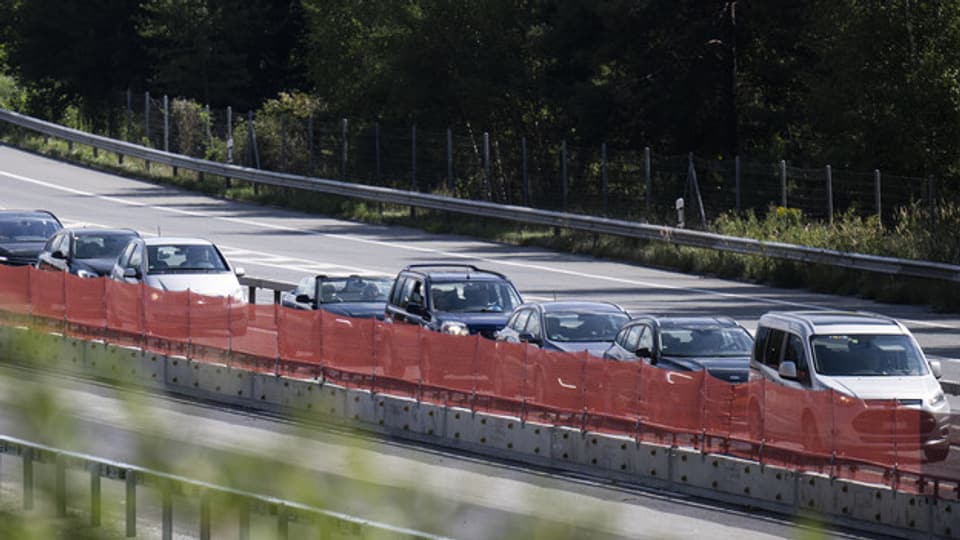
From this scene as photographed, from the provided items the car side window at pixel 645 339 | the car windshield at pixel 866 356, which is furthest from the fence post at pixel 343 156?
the car windshield at pixel 866 356

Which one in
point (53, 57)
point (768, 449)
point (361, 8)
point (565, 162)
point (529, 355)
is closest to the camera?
point (768, 449)

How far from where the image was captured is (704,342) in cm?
2211

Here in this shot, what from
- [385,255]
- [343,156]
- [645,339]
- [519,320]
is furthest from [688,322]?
[343,156]

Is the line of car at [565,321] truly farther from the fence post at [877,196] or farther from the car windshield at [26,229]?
the fence post at [877,196]

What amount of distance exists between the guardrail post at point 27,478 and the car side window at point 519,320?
21.5m

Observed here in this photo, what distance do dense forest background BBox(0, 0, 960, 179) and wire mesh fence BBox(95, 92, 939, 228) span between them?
1.54 meters

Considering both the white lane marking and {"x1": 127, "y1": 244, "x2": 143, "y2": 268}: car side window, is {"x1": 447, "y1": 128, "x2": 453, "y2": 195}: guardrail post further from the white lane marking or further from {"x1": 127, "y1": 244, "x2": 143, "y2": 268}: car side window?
{"x1": 127, "y1": 244, "x2": 143, "y2": 268}: car side window

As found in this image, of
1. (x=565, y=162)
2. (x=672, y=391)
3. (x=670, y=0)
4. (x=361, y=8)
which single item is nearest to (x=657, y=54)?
(x=670, y=0)

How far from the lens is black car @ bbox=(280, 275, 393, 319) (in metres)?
28.2

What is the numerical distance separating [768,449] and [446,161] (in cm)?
3144

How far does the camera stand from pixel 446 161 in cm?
4853

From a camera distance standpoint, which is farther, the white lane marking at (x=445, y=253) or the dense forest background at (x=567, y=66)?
the dense forest background at (x=567, y=66)

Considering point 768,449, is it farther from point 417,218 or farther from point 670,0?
point 670,0

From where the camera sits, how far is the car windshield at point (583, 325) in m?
24.0
